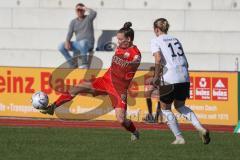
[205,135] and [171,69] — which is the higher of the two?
[171,69]

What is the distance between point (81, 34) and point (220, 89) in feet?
15.5

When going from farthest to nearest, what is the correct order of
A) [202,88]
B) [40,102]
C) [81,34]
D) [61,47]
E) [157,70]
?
[61,47] < [81,34] < [202,88] < [40,102] < [157,70]

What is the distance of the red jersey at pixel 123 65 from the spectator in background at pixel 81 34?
26.8 ft

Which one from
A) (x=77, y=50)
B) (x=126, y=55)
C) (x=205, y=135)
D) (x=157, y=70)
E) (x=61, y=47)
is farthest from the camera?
(x=61, y=47)

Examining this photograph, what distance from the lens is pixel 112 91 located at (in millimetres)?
13773

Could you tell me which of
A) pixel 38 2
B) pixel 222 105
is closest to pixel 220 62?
pixel 222 105

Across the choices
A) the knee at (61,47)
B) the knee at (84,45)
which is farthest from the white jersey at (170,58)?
the knee at (61,47)

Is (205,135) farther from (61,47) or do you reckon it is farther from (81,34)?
(61,47)

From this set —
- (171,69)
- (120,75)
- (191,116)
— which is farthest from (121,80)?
(191,116)

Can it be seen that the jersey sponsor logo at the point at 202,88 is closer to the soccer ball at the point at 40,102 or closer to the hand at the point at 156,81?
the soccer ball at the point at 40,102

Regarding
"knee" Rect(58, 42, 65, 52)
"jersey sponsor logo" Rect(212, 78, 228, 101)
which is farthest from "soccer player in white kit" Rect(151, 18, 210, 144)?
"knee" Rect(58, 42, 65, 52)

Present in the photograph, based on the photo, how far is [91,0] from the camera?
936 inches

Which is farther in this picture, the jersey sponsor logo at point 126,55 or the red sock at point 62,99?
the red sock at point 62,99

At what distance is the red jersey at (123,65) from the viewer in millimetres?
13641
